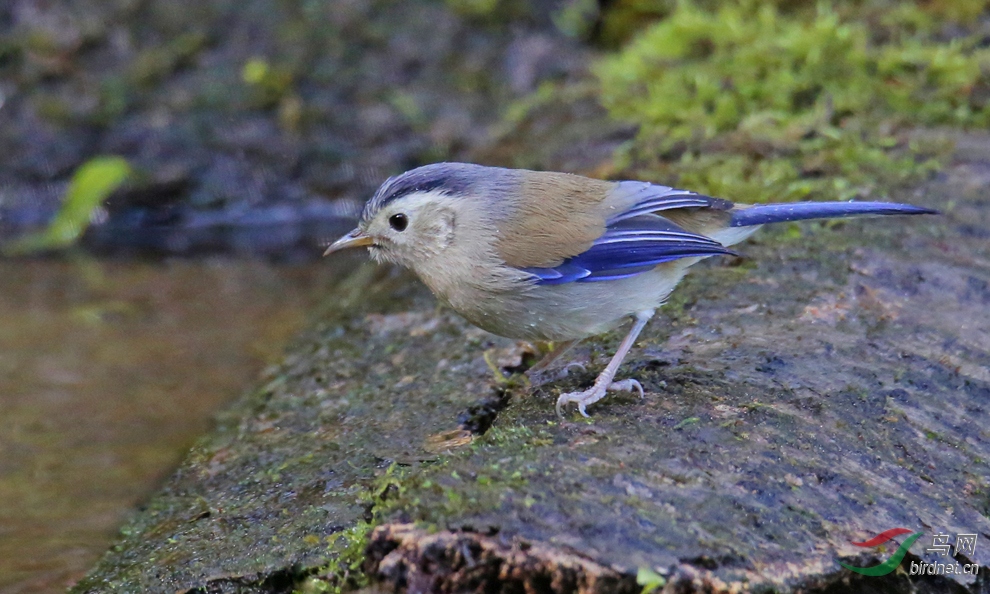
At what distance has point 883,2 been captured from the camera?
838 centimetres

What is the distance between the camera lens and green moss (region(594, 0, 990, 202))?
20.8ft

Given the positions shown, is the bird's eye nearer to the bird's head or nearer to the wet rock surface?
the bird's head

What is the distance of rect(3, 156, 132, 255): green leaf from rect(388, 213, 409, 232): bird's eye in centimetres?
534

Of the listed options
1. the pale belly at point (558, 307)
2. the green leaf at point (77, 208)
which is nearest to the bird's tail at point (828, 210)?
the pale belly at point (558, 307)

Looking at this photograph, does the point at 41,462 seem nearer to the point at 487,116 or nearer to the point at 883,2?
the point at 487,116

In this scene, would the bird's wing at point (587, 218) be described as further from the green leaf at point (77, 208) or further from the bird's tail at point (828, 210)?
the green leaf at point (77, 208)

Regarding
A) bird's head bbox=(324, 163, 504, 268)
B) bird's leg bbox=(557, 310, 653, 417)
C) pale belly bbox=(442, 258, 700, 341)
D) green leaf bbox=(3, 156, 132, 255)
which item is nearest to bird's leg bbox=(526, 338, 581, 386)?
pale belly bbox=(442, 258, 700, 341)

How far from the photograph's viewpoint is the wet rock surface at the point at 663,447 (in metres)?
2.78

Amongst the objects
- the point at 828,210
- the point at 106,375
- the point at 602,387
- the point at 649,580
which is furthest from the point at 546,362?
the point at 106,375

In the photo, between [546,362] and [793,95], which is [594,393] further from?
[793,95]

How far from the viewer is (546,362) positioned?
4609 millimetres

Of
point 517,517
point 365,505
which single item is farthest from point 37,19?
point 517,517

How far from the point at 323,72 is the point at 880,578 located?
304 inches

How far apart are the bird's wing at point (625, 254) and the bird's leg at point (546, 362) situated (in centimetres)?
44
